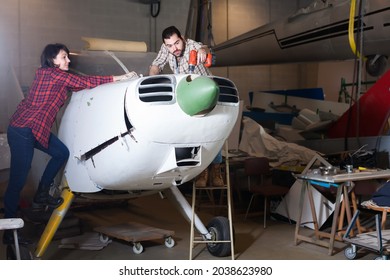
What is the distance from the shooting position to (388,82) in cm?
502

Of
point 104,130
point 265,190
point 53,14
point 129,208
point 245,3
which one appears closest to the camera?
point 104,130

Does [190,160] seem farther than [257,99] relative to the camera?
No

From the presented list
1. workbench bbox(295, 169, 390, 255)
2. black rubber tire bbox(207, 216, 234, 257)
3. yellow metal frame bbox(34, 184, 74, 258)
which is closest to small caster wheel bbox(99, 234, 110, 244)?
yellow metal frame bbox(34, 184, 74, 258)

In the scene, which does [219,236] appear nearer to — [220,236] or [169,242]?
[220,236]

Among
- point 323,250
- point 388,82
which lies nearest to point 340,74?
point 388,82

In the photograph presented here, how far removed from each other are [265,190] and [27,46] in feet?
8.07

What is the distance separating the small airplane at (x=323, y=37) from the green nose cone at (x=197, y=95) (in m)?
2.51

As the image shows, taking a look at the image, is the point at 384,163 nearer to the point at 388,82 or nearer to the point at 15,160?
the point at 388,82

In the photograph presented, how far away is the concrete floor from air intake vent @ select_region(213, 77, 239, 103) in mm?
1124

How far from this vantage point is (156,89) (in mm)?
2402

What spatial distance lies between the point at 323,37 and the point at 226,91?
3.08m

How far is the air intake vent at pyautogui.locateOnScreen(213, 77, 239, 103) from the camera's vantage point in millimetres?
2537

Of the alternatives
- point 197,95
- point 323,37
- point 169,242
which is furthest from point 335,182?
point 323,37

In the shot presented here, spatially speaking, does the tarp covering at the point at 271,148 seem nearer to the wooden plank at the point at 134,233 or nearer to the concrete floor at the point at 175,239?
the concrete floor at the point at 175,239
